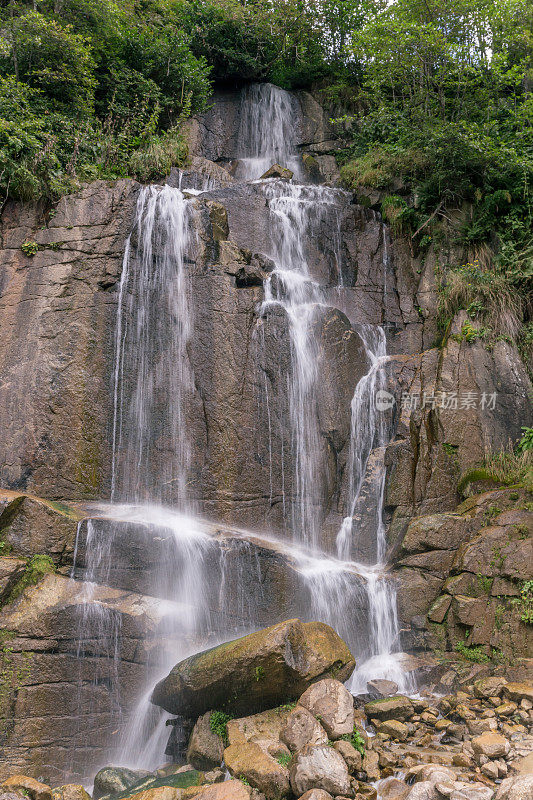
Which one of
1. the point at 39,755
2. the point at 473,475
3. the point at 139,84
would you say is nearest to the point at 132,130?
the point at 139,84

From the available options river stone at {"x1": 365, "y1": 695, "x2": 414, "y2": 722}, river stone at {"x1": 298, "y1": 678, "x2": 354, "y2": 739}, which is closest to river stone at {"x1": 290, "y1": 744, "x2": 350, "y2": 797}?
river stone at {"x1": 298, "y1": 678, "x2": 354, "y2": 739}

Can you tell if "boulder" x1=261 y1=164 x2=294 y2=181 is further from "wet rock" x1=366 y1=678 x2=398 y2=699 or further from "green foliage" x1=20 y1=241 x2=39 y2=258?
"wet rock" x1=366 y1=678 x2=398 y2=699

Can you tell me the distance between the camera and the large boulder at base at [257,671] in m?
5.68

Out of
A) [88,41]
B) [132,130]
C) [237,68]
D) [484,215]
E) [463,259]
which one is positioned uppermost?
[237,68]

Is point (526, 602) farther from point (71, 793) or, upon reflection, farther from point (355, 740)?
point (71, 793)

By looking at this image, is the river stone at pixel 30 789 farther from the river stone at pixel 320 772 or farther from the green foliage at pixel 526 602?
the green foliage at pixel 526 602

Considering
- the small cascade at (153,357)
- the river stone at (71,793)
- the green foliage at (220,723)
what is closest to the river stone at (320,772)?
the green foliage at (220,723)

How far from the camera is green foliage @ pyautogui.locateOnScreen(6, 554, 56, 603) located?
6684mm

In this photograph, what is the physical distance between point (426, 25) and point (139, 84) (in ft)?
24.7

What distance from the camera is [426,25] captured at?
12.7 meters

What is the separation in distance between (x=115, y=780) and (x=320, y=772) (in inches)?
87.2

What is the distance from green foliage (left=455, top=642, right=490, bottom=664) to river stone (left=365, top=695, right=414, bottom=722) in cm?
158

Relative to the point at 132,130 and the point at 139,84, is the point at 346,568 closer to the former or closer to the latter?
the point at 132,130

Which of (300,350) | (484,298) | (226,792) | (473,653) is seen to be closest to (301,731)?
(226,792)
